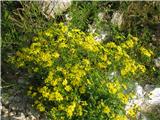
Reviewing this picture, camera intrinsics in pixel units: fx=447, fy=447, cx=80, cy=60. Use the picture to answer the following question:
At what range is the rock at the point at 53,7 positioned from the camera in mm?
5297

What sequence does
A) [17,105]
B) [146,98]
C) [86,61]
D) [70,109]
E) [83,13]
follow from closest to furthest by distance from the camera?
[70,109]
[86,61]
[17,105]
[146,98]
[83,13]

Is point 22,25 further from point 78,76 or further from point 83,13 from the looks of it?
point 78,76

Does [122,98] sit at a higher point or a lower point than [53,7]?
lower

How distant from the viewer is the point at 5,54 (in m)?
5.14

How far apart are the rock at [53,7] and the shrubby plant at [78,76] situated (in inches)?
27.8

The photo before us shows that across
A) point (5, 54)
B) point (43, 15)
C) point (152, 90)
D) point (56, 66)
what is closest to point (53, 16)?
point (43, 15)

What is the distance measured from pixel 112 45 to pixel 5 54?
130cm

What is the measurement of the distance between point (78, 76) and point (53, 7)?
1348 millimetres

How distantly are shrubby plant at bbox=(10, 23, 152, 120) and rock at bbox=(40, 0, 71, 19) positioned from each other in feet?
2.32

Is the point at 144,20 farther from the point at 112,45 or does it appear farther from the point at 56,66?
the point at 56,66

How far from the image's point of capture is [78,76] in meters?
4.28

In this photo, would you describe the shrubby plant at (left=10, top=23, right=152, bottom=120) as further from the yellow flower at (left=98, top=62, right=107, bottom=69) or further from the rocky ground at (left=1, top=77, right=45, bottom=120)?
the rocky ground at (left=1, top=77, right=45, bottom=120)

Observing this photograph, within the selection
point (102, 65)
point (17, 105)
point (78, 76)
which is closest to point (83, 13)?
point (102, 65)

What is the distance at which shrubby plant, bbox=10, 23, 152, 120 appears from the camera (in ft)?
14.1
